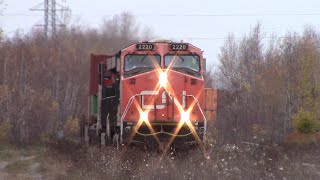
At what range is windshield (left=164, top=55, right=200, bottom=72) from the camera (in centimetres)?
1569

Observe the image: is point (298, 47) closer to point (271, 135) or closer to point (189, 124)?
point (271, 135)

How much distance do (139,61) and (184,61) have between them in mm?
1285

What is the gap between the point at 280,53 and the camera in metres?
42.5

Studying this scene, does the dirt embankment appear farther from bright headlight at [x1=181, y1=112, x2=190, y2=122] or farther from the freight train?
bright headlight at [x1=181, y1=112, x2=190, y2=122]

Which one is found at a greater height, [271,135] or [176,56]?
[176,56]

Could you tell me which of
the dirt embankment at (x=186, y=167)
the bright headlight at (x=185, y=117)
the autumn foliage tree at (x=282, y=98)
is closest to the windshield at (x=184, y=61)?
the bright headlight at (x=185, y=117)

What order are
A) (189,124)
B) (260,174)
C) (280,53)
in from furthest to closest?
1. (280,53)
2. (189,124)
3. (260,174)

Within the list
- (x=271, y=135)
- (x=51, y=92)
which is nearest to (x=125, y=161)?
(x=271, y=135)

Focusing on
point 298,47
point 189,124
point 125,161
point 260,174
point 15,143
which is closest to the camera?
point 260,174

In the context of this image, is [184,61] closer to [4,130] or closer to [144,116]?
[144,116]

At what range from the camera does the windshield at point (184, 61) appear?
1569 cm

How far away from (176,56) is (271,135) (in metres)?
18.6

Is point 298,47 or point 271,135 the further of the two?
point 298,47

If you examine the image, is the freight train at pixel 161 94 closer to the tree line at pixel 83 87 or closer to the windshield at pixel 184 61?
the windshield at pixel 184 61
